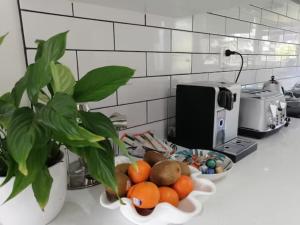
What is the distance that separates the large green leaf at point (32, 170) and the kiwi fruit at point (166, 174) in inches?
9.1

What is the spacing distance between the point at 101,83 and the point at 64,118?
0.33 ft

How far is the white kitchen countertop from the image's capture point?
50 cm

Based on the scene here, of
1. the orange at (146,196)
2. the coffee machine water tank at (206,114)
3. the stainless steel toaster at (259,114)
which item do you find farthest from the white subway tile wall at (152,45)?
the orange at (146,196)

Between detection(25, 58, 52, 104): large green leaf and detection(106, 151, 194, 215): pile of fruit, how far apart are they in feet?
0.70

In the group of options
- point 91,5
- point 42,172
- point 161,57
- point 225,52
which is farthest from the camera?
point 225,52

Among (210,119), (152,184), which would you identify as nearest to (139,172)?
Answer: (152,184)

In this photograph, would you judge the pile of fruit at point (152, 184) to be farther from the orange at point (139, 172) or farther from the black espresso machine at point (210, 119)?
the black espresso machine at point (210, 119)

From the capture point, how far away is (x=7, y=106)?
1.26 feet

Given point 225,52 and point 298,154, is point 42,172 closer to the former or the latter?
point 298,154

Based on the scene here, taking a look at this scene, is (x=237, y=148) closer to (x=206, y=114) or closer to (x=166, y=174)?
(x=206, y=114)

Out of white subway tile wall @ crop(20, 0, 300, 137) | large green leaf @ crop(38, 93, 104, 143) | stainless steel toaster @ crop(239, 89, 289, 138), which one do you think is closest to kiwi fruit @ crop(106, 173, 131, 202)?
large green leaf @ crop(38, 93, 104, 143)

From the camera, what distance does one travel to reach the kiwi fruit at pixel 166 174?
19.6 inches

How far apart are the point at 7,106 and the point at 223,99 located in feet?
2.09

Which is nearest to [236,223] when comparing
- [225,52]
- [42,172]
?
[42,172]
